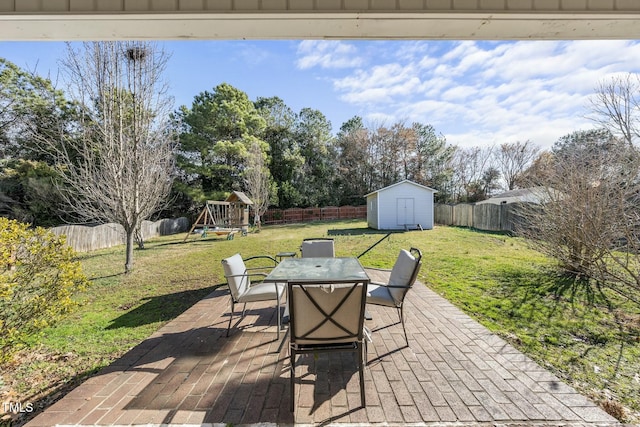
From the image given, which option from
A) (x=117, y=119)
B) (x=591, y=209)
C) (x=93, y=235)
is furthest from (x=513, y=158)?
(x=93, y=235)

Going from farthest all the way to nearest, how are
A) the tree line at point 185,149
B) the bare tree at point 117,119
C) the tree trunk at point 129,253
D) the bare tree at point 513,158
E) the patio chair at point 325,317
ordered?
the bare tree at point 513,158, the tree trunk at point 129,253, the tree line at point 185,149, the bare tree at point 117,119, the patio chair at point 325,317

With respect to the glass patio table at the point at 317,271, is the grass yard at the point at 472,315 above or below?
below

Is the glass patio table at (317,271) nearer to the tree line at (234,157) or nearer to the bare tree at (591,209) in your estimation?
the tree line at (234,157)

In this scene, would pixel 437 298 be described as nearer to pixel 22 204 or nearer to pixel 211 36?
pixel 211 36

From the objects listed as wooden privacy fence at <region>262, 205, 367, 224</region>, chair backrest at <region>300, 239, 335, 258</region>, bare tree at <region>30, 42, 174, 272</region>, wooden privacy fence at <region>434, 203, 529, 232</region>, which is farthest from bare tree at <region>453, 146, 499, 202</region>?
bare tree at <region>30, 42, 174, 272</region>

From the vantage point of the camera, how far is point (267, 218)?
24359mm

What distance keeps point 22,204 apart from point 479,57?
2135 centimetres

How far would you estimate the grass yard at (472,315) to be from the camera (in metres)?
2.53

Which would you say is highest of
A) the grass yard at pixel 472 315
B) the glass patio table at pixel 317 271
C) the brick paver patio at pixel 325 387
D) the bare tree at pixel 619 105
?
the bare tree at pixel 619 105

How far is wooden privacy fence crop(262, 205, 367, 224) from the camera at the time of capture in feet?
80.3

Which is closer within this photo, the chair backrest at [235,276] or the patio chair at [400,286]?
the patio chair at [400,286]

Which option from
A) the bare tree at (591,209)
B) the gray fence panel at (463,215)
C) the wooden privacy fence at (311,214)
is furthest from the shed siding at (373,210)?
the bare tree at (591,209)

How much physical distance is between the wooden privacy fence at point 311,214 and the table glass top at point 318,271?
837 inches

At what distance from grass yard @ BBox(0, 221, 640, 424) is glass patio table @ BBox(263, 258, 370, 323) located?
1.95m
